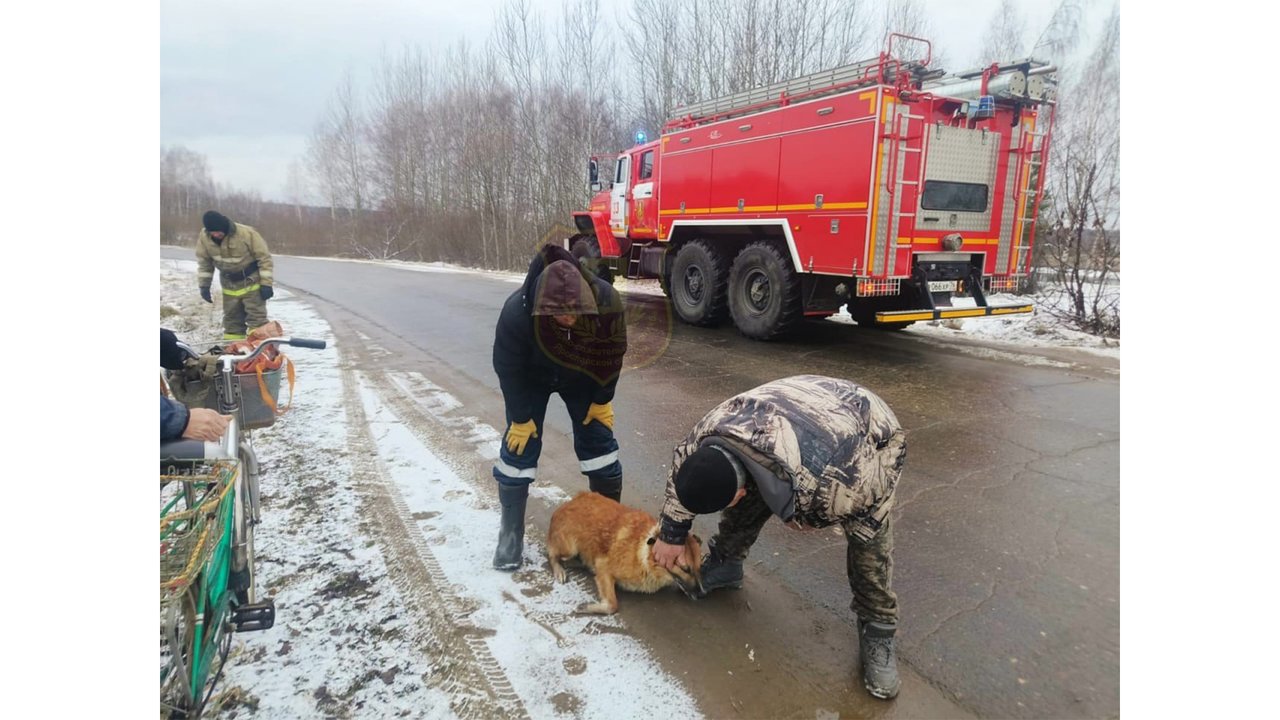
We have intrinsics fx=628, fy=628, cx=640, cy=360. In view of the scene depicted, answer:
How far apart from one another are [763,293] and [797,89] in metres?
2.67

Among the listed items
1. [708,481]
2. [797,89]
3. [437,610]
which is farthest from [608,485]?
[797,89]

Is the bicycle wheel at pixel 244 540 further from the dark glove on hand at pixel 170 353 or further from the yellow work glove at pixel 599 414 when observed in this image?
the yellow work glove at pixel 599 414

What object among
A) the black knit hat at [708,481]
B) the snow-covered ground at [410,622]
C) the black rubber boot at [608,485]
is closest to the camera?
the black knit hat at [708,481]

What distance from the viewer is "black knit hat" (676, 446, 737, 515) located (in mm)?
1914

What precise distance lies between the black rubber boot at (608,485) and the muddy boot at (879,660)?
4.67 feet

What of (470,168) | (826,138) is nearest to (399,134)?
(470,168)

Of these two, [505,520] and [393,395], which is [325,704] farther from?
[393,395]

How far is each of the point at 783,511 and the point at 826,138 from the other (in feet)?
21.7

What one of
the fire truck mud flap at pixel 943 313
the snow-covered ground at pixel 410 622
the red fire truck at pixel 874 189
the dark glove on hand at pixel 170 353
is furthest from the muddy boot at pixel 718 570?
the fire truck mud flap at pixel 943 313

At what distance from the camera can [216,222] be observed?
21.1 ft

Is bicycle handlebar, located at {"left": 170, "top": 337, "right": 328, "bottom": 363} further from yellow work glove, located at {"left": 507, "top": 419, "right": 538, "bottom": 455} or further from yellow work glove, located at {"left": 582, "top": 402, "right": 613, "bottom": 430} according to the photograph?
yellow work glove, located at {"left": 582, "top": 402, "right": 613, "bottom": 430}

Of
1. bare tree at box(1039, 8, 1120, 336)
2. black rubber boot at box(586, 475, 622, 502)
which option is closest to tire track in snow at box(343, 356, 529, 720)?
black rubber boot at box(586, 475, 622, 502)

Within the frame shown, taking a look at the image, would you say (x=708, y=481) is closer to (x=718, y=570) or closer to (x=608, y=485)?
(x=718, y=570)

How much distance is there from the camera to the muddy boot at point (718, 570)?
9.06ft
